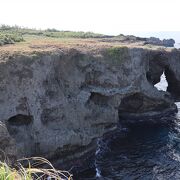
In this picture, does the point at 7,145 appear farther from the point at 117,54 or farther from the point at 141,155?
the point at 117,54

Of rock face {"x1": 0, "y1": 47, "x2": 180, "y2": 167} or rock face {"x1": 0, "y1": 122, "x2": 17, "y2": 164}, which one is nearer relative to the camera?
rock face {"x1": 0, "y1": 122, "x2": 17, "y2": 164}

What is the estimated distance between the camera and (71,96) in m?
41.5

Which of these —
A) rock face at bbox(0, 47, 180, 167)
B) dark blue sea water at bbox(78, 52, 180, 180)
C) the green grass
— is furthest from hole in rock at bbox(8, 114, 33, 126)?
the green grass

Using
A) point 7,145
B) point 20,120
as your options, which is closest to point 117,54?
point 20,120

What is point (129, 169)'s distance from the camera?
38500 millimetres

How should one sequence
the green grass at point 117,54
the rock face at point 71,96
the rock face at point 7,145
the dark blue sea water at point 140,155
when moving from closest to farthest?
the rock face at point 7,145, the rock face at point 71,96, the dark blue sea water at point 140,155, the green grass at point 117,54

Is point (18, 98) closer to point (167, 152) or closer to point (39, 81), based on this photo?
point (39, 81)

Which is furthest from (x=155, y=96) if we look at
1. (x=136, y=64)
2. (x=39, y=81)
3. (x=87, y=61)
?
(x=39, y=81)

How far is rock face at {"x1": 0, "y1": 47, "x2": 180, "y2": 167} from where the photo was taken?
35469 mm

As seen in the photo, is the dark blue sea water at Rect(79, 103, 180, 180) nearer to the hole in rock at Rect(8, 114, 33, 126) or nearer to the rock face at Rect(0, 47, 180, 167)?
the rock face at Rect(0, 47, 180, 167)

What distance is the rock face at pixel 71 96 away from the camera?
116ft

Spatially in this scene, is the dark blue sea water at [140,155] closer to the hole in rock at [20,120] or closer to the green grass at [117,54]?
the hole in rock at [20,120]

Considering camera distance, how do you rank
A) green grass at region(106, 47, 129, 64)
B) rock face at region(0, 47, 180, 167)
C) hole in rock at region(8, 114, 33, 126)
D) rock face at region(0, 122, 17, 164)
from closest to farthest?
rock face at region(0, 122, 17, 164) → rock face at region(0, 47, 180, 167) → hole in rock at region(8, 114, 33, 126) → green grass at region(106, 47, 129, 64)

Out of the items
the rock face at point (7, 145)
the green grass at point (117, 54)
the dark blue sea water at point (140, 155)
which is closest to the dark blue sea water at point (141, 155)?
the dark blue sea water at point (140, 155)
